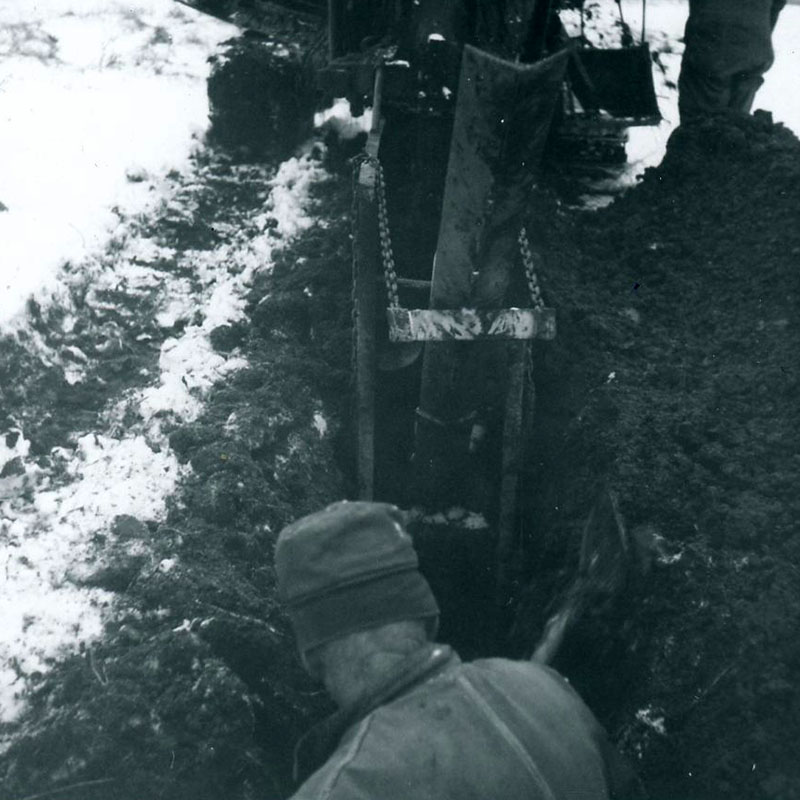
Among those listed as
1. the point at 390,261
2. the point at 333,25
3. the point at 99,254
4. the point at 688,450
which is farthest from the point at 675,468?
the point at 99,254

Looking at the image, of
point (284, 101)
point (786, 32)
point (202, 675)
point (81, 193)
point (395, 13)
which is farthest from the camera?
point (786, 32)

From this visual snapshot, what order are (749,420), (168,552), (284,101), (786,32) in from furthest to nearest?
(786,32), (284,101), (749,420), (168,552)

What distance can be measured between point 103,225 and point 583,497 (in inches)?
122

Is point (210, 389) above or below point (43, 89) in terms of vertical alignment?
below

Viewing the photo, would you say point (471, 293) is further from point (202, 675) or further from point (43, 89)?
point (43, 89)

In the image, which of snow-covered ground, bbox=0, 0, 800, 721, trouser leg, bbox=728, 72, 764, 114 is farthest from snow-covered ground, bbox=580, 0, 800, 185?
trouser leg, bbox=728, 72, 764, 114

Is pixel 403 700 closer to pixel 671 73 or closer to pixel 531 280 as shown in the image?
pixel 531 280

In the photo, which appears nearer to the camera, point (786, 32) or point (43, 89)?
point (43, 89)

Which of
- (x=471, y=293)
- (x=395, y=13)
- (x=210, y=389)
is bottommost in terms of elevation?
(x=210, y=389)

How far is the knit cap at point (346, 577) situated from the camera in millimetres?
1753

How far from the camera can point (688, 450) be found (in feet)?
10.7

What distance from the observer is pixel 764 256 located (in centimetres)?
398

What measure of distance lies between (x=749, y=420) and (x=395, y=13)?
236cm

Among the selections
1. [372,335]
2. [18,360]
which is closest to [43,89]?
[18,360]
